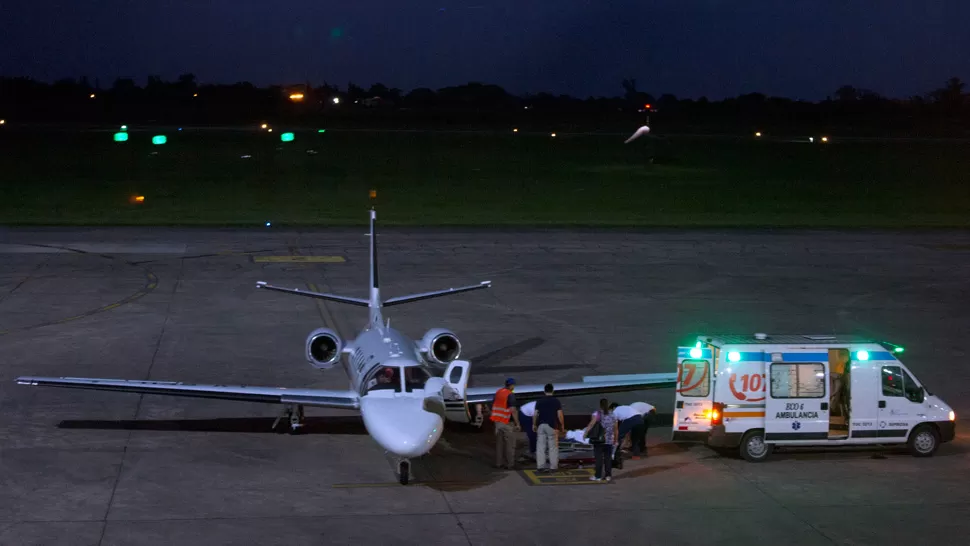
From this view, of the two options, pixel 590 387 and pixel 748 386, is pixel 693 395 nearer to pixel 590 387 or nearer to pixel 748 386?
pixel 748 386

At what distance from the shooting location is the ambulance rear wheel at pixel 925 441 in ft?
63.9

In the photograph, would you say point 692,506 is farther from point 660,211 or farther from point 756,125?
point 756,125

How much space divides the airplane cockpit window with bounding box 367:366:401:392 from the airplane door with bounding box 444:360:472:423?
0.85 metres

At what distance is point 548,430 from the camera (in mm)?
18344

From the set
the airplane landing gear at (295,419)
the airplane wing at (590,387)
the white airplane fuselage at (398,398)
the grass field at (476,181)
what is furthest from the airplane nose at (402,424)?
the grass field at (476,181)

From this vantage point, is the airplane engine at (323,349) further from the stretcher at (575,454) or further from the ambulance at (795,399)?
the ambulance at (795,399)

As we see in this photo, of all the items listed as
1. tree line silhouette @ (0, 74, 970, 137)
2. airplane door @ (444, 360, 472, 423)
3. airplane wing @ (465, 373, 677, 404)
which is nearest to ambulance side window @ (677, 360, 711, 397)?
airplane wing @ (465, 373, 677, 404)

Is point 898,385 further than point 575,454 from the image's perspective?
No

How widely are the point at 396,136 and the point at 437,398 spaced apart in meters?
96.5

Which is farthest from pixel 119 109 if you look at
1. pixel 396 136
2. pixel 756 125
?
pixel 756 125

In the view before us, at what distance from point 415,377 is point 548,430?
2.48 m

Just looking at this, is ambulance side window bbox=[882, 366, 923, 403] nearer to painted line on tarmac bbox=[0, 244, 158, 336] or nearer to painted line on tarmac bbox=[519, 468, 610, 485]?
painted line on tarmac bbox=[519, 468, 610, 485]

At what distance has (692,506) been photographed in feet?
55.0

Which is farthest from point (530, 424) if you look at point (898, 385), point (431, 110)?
point (431, 110)
